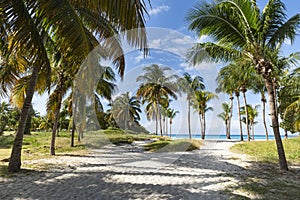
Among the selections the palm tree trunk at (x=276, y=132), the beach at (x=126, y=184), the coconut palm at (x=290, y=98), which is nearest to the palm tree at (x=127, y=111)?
Answer: the coconut palm at (x=290, y=98)

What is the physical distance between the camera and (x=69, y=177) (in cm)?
599

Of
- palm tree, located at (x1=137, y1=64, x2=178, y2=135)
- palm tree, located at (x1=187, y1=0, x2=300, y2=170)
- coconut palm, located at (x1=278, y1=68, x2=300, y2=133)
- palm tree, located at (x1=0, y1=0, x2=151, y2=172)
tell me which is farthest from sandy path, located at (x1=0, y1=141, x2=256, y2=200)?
palm tree, located at (x1=137, y1=64, x2=178, y2=135)

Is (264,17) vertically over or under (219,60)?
over

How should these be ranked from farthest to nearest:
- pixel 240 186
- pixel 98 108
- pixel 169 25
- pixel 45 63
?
pixel 98 108 < pixel 169 25 < pixel 240 186 < pixel 45 63

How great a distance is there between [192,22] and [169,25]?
108 centimetres

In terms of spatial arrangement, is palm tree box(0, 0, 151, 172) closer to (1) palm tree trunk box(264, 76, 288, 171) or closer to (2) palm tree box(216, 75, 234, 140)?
(1) palm tree trunk box(264, 76, 288, 171)

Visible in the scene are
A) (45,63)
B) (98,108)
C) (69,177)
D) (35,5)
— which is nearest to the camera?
(35,5)

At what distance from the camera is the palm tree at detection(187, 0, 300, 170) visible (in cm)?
725

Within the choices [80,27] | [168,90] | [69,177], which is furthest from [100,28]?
[168,90]

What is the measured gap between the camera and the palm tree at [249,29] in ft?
23.8

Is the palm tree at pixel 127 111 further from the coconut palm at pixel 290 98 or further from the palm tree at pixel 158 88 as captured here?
the coconut palm at pixel 290 98

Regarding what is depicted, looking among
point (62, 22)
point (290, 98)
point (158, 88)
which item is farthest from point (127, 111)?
point (62, 22)

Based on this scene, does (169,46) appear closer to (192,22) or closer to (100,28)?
(192,22)

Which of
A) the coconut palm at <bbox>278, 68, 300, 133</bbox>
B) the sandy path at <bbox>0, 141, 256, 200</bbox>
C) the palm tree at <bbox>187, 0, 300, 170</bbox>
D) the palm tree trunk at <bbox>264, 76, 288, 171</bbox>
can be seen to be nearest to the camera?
the sandy path at <bbox>0, 141, 256, 200</bbox>
